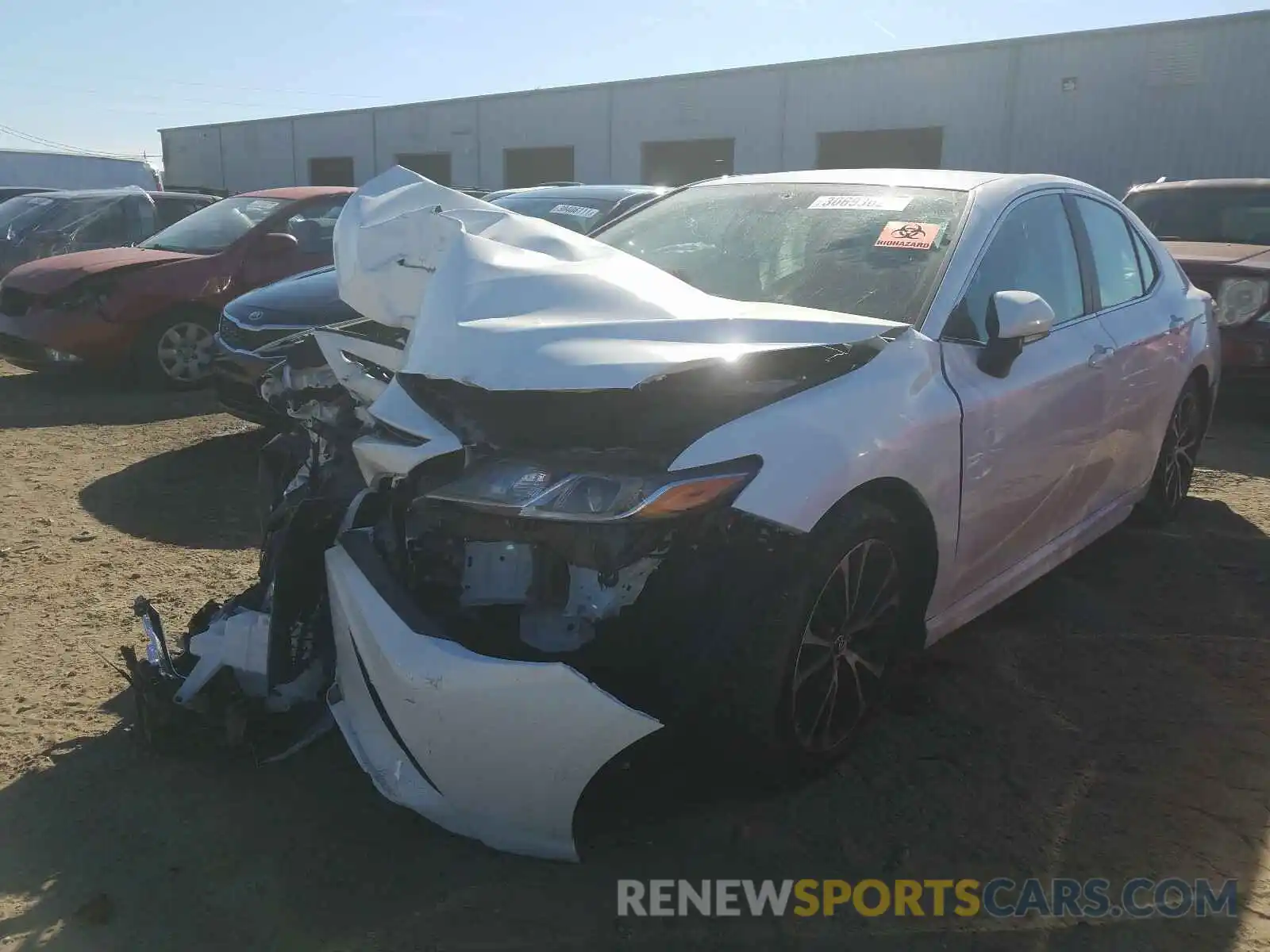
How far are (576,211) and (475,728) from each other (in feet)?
18.6

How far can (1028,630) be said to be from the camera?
3.73 m

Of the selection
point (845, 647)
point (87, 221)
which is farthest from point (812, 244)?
point (87, 221)

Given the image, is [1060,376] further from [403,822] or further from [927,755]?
[403,822]

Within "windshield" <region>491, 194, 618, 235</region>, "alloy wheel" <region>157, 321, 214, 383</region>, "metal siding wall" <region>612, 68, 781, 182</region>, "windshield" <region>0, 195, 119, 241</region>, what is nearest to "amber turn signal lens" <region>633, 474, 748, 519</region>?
"windshield" <region>491, 194, 618, 235</region>

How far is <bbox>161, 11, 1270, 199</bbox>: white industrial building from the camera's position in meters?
17.2

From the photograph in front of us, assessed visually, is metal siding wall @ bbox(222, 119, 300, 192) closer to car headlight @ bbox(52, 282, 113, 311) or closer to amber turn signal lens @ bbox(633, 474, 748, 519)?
car headlight @ bbox(52, 282, 113, 311)

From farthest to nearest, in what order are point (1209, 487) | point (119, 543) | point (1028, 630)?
point (1209, 487)
point (119, 543)
point (1028, 630)

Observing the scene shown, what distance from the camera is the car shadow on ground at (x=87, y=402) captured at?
275 inches

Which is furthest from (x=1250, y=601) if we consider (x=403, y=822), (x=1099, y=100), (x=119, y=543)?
(x=1099, y=100)

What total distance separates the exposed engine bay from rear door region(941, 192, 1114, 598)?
0.47 meters

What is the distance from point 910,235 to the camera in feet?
10.5

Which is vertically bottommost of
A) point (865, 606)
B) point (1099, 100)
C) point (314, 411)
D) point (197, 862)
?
point (197, 862)

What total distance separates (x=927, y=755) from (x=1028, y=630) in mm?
1087

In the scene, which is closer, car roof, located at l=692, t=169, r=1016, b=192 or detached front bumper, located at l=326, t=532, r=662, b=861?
detached front bumper, located at l=326, t=532, r=662, b=861
